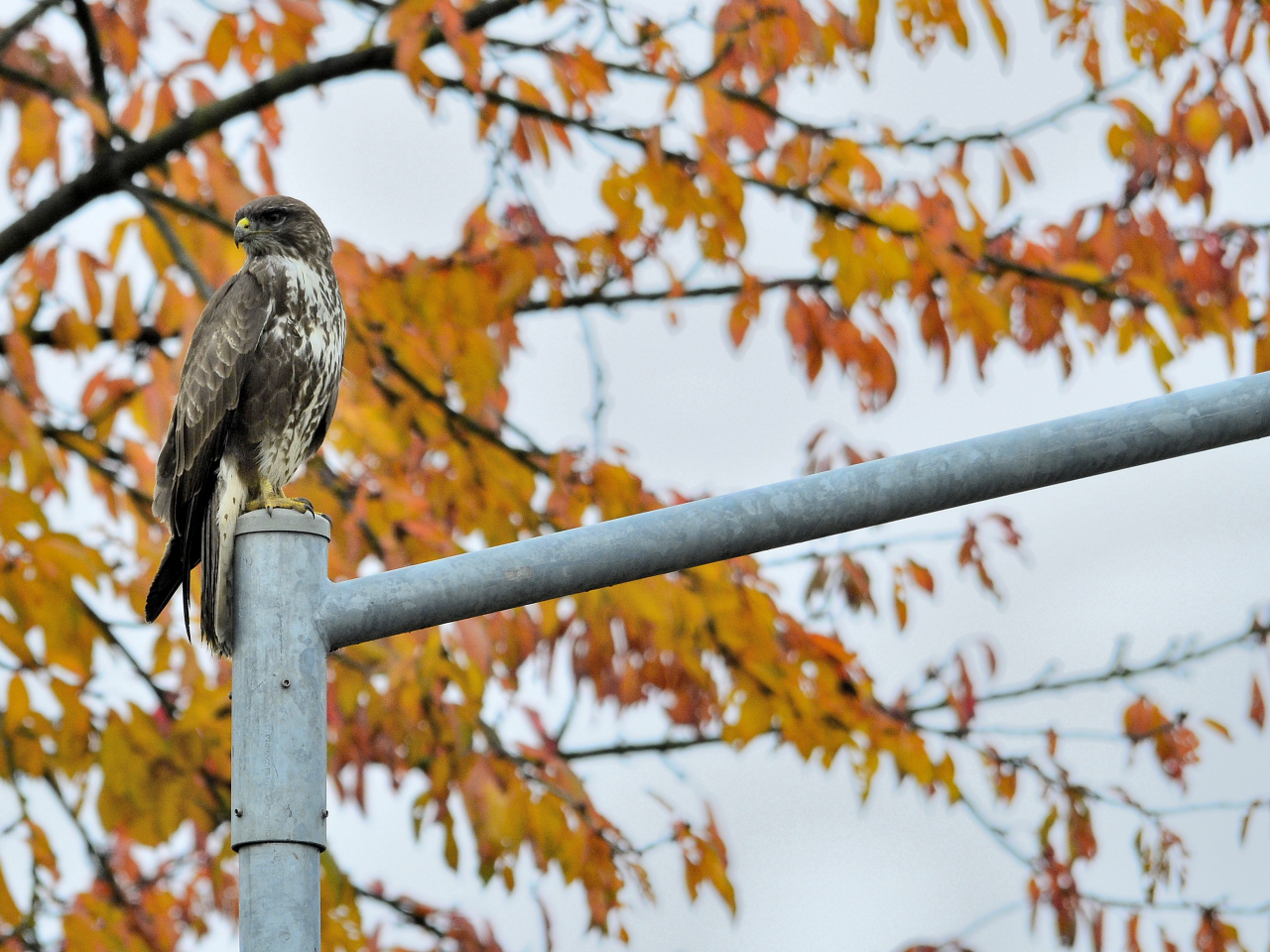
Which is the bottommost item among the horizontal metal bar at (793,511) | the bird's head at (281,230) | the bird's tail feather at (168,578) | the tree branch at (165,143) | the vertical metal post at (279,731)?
the vertical metal post at (279,731)

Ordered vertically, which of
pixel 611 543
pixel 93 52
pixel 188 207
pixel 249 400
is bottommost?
pixel 611 543

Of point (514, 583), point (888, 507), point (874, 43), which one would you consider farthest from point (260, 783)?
point (874, 43)

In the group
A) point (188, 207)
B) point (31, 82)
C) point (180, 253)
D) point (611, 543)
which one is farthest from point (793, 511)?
point (31, 82)

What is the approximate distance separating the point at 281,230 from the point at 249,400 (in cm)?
61

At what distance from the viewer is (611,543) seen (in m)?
1.99

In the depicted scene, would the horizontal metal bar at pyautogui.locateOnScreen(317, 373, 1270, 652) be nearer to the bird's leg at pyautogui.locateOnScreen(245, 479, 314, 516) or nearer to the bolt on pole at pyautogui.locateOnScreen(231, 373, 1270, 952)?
the bolt on pole at pyautogui.locateOnScreen(231, 373, 1270, 952)

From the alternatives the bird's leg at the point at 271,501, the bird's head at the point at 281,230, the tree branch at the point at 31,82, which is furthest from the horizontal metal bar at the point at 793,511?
the tree branch at the point at 31,82

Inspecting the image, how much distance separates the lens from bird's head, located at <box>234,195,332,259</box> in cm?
367

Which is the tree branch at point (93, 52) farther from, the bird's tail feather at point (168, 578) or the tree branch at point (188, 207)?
the bird's tail feather at point (168, 578)

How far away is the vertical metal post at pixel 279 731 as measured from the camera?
1.82 metres

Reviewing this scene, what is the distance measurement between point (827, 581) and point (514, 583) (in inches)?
140

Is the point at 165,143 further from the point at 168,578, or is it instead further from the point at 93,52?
the point at 168,578

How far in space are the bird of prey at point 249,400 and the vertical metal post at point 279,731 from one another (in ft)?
3.78

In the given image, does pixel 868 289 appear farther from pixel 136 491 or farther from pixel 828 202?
pixel 136 491
